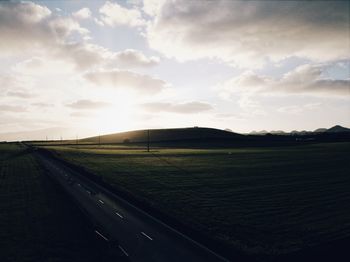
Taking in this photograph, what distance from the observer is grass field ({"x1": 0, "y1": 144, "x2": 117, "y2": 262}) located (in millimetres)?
23484

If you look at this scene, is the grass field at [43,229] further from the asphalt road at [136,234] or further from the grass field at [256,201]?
the grass field at [256,201]

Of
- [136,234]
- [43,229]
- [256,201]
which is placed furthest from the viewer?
[256,201]

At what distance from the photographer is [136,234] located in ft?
88.8

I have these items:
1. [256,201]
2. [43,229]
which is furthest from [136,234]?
[256,201]

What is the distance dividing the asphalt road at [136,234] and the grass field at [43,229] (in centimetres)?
141

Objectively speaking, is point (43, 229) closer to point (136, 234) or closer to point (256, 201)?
point (136, 234)

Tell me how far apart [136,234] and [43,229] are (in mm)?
8489

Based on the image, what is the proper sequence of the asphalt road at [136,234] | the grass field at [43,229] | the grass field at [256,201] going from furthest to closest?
the grass field at [256,201], the grass field at [43,229], the asphalt road at [136,234]

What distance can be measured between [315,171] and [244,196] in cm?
2585

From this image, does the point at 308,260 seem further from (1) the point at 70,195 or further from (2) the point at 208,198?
(1) the point at 70,195

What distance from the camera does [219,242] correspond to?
25.2m

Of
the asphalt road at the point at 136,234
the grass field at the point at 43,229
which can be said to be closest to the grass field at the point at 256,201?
the asphalt road at the point at 136,234

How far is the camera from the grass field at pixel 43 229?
23484mm

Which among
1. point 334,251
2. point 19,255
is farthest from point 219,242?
point 19,255
